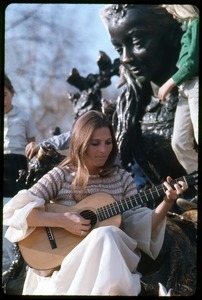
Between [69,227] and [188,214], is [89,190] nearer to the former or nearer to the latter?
[69,227]

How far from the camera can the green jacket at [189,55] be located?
4.07m

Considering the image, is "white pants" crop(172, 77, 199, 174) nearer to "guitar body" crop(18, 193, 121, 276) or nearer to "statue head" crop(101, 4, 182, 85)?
"statue head" crop(101, 4, 182, 85)

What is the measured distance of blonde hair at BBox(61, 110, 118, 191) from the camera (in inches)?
149

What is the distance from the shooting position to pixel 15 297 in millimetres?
3934

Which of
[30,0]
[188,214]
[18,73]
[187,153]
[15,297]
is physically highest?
[30,0]

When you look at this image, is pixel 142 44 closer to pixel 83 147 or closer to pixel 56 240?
pixel 83 147

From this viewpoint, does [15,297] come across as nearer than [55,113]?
Yes

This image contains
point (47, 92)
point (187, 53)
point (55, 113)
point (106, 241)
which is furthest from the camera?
point (55, 113)

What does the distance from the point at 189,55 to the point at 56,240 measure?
1263mm

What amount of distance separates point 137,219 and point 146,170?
97cm

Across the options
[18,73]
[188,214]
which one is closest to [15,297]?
[188,214]

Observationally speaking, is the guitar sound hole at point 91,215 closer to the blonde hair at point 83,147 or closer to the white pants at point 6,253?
the blonde hair at point 83,147

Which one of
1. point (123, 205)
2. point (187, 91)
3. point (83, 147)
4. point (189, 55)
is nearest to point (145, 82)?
point (187, 91)

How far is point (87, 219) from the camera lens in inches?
146
